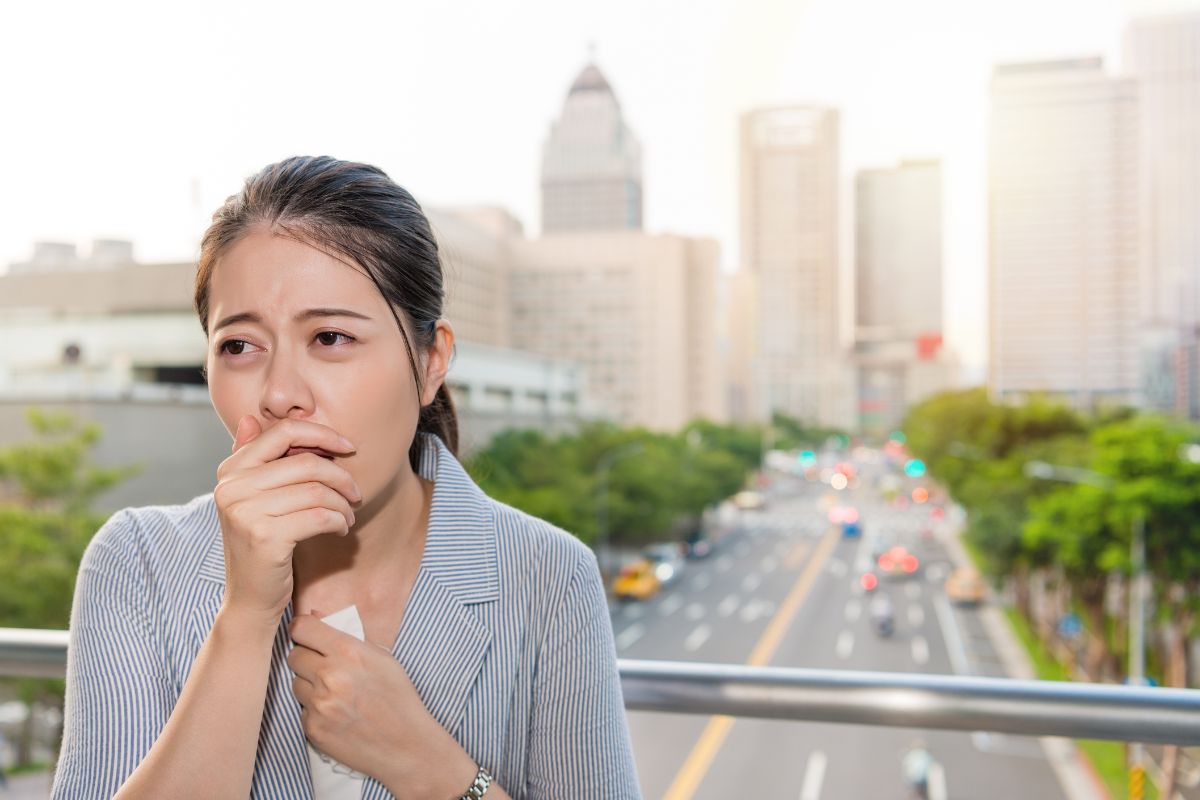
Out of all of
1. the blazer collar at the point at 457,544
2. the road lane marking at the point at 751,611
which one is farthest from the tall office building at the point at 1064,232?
the blazer collar at the point at 457,544

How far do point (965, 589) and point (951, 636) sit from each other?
4.44 meters

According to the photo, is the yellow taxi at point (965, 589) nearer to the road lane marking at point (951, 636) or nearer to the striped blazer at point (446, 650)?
the road lane marking at point (951, 636)

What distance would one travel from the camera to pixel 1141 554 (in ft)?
37.1

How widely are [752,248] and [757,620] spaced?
7222 centimetres

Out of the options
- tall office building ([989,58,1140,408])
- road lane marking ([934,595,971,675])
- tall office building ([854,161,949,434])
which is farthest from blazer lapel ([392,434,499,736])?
tall office building ([854,161,949,434])

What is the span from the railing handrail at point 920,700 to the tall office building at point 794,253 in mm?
82537

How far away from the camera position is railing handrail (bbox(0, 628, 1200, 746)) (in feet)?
3.05

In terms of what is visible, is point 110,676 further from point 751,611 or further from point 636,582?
point 636,582

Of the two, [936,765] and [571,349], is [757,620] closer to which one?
[936,765]

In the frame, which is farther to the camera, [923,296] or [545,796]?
[923,296]

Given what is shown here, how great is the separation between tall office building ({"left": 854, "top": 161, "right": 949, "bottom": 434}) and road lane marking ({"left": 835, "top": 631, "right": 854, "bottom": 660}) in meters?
74.5

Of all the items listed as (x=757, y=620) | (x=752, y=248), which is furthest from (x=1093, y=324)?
(x=757, y=620)

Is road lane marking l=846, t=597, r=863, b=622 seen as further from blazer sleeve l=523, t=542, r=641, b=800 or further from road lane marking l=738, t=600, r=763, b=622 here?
blazer sleeve l=523, t=542, r=641, b=800

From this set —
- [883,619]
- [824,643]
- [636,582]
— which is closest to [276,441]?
[824,643]
